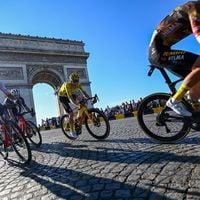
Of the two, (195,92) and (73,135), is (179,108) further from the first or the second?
(73,135)

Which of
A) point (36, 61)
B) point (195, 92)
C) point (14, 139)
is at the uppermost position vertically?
point (36, 61)

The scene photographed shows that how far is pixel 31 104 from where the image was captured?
32.6 m

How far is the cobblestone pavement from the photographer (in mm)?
2309

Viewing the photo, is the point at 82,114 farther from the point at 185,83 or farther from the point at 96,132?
the point at 185,83

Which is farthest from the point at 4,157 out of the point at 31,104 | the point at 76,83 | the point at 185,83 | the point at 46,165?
the point at 31,104

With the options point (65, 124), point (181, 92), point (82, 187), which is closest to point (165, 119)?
point (181, 92)

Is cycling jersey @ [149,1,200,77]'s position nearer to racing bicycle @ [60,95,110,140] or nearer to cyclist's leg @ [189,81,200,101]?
cyclist's leg @ [189,81,200,101]

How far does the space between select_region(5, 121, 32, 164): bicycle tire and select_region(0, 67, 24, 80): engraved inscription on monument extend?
27761mm

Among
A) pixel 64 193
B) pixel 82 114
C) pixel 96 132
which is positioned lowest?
pixel 64 193

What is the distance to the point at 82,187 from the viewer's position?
271 centimetres

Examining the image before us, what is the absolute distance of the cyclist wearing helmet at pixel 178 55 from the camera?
316 cm

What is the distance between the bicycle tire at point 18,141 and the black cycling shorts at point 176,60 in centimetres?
222

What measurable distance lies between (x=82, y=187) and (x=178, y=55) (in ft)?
5.78

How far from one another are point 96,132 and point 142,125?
96.9 inches
